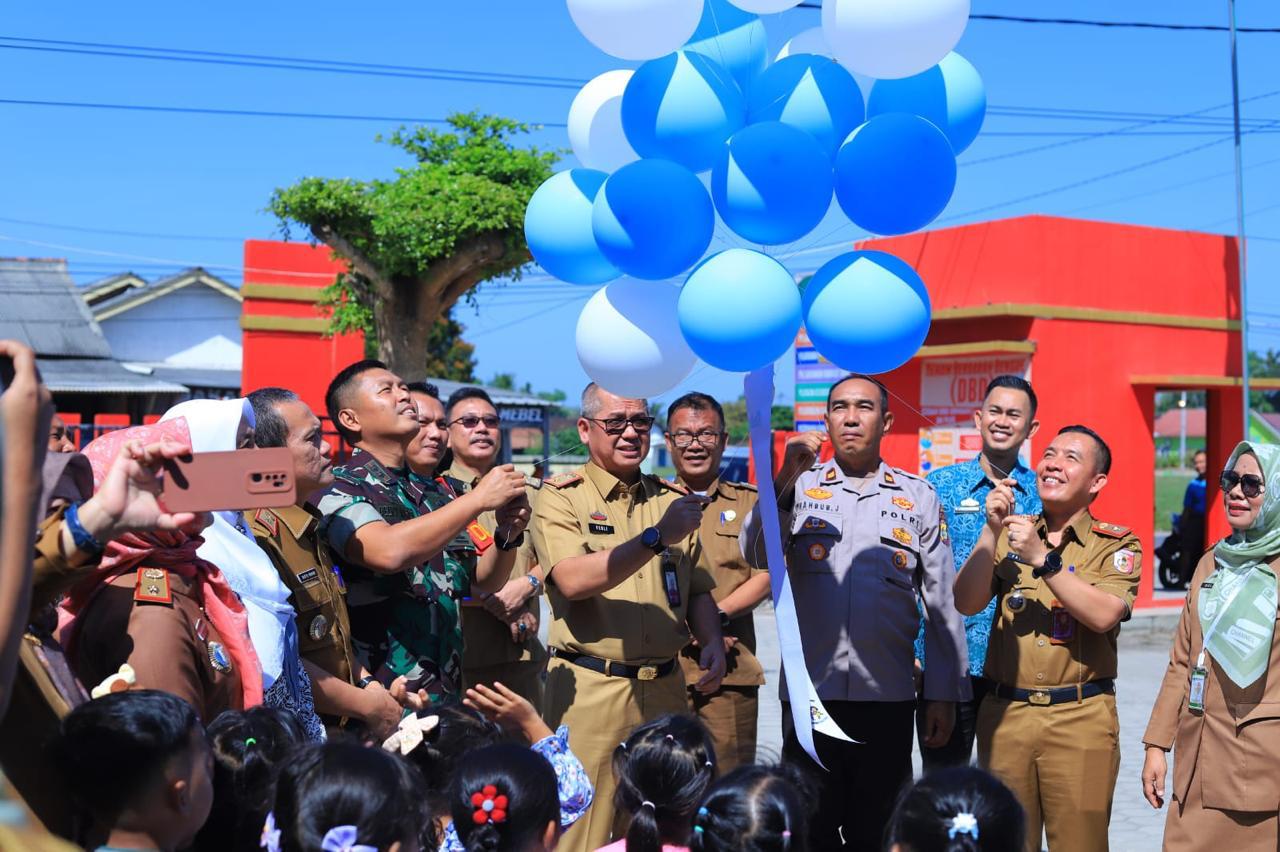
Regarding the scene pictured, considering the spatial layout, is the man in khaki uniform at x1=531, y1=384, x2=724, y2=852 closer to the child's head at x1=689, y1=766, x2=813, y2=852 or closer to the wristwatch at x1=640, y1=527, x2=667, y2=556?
the wristwatch at x1=640, y1=527, x2=667, y2=556

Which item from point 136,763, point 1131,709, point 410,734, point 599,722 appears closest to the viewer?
point 136,763

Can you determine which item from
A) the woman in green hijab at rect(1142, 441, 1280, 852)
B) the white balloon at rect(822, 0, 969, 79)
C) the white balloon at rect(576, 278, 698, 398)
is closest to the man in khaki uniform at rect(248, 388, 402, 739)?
the white balloon at rect(576, 278, 698, 398)

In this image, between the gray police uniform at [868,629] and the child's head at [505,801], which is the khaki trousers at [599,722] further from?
the child's head at [505,801]

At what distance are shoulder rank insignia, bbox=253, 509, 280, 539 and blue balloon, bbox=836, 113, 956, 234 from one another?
1903 mm

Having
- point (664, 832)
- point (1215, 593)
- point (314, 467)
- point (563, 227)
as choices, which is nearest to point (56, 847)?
point (664, 832)

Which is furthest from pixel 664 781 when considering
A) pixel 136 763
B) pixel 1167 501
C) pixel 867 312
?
pixel 1167 501

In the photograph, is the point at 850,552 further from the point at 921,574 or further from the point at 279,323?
the point at 279,323

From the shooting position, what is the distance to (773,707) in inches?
343

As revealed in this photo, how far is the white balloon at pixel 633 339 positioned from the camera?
3.63m

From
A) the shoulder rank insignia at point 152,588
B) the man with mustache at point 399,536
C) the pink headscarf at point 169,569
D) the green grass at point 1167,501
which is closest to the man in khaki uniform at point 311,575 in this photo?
the man with mustache at point 399,536

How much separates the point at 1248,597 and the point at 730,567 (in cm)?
206

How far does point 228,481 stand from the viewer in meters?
2.10

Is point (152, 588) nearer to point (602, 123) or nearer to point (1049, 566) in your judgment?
point (602, 123)

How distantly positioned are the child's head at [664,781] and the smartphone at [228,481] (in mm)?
1204
